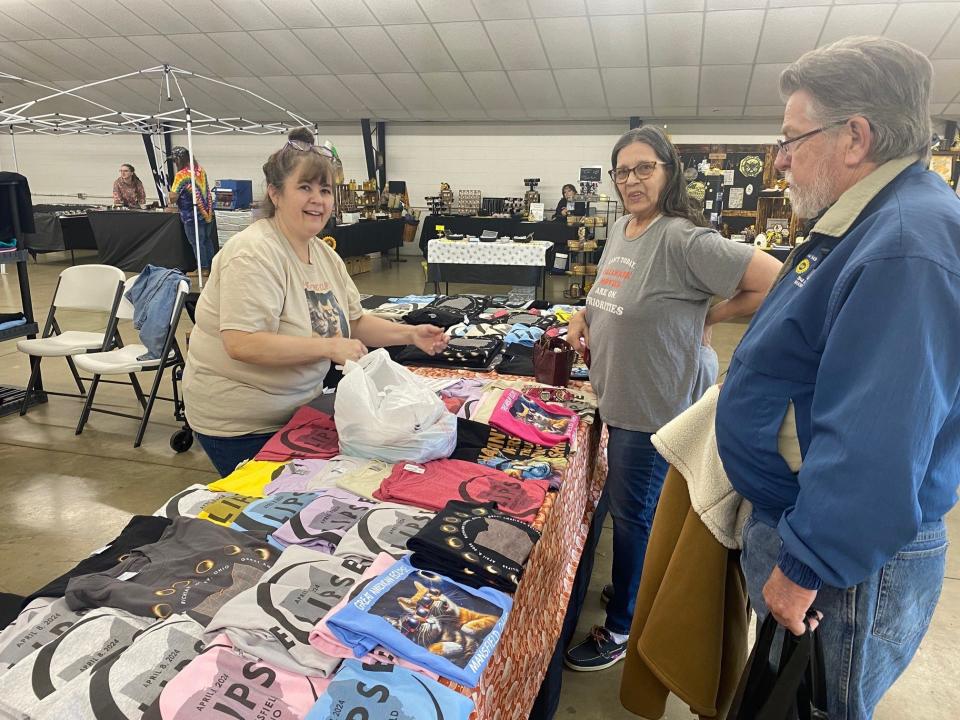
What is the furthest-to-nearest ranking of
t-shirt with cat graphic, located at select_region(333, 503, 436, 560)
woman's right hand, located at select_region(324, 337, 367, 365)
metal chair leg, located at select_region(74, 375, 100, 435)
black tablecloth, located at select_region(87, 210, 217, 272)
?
1. black tablecloth, located at select_region(87, 210, 217, 272)
2. metal chair leg, located at select_region(74, 375, 100, 435)
3. woman's right hand, located at select_region(324, 337, 367, 365)
4. t-shirt with cat graphic, located at select_region(333, 503, 436, 560)

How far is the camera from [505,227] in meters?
10.8

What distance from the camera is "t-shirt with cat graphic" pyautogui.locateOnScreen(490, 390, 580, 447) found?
2.05 m

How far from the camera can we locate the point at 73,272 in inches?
173

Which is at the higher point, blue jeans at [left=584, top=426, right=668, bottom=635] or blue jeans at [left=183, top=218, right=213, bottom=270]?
blue jeans at [left=183, top=218, right=213, bottom=270]

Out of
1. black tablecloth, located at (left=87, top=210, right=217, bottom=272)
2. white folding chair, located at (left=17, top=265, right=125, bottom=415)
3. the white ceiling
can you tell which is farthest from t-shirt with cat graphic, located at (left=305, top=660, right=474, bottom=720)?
black tablecloth, located at (left=87, top=210, right=217, bottom=272)

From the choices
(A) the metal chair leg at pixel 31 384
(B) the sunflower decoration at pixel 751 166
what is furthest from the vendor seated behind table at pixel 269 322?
(B) the sunflower decoration at pixel 751 166

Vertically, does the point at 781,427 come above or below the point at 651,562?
above

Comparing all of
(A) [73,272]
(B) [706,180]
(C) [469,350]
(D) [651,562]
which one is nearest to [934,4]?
(B) [706,180]

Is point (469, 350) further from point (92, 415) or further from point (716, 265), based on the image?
point (92, 415)

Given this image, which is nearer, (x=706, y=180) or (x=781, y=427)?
(x=781, y=427)

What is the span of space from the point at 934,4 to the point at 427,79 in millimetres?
7091

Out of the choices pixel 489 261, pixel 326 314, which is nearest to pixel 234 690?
pixel 326 314

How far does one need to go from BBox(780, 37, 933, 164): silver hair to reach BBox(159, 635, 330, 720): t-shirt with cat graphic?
1.24 meters

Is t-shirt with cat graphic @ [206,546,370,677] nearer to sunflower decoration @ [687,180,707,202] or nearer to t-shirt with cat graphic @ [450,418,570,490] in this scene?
t-shirt with cat graphic @ [450,418,570,490]
